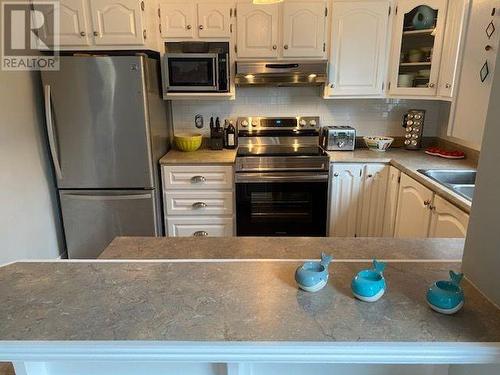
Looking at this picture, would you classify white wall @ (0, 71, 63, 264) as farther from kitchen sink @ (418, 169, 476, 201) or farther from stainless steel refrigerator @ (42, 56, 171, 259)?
kitchen sink @ (418, 169, 476, 201)

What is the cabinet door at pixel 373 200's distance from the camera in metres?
2.92

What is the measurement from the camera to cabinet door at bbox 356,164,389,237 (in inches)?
115

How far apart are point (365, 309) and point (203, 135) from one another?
2.81m

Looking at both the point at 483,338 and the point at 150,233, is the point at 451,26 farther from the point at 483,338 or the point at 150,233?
the point at 150,233

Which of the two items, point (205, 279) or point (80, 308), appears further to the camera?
point (205, 279)

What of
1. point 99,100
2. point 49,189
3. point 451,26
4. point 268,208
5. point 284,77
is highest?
point 451,26

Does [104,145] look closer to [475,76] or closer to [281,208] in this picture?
[281,208]

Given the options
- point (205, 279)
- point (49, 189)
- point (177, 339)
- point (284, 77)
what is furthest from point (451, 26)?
point (49, 189)

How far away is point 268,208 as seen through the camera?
9.75 feet

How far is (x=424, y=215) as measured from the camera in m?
2.30

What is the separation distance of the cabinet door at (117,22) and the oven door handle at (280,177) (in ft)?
4.26

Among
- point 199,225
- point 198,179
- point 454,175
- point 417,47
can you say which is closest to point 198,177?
point 198,179

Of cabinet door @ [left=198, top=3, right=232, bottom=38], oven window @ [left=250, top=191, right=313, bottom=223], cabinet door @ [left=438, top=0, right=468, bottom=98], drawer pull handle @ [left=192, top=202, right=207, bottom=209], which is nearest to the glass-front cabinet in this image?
cabinet door @ [left=438, top=0, right=468, bottom=98]

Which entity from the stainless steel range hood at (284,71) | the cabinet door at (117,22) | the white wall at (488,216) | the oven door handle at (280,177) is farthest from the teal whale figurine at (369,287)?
the cabinet door at (117,22)
